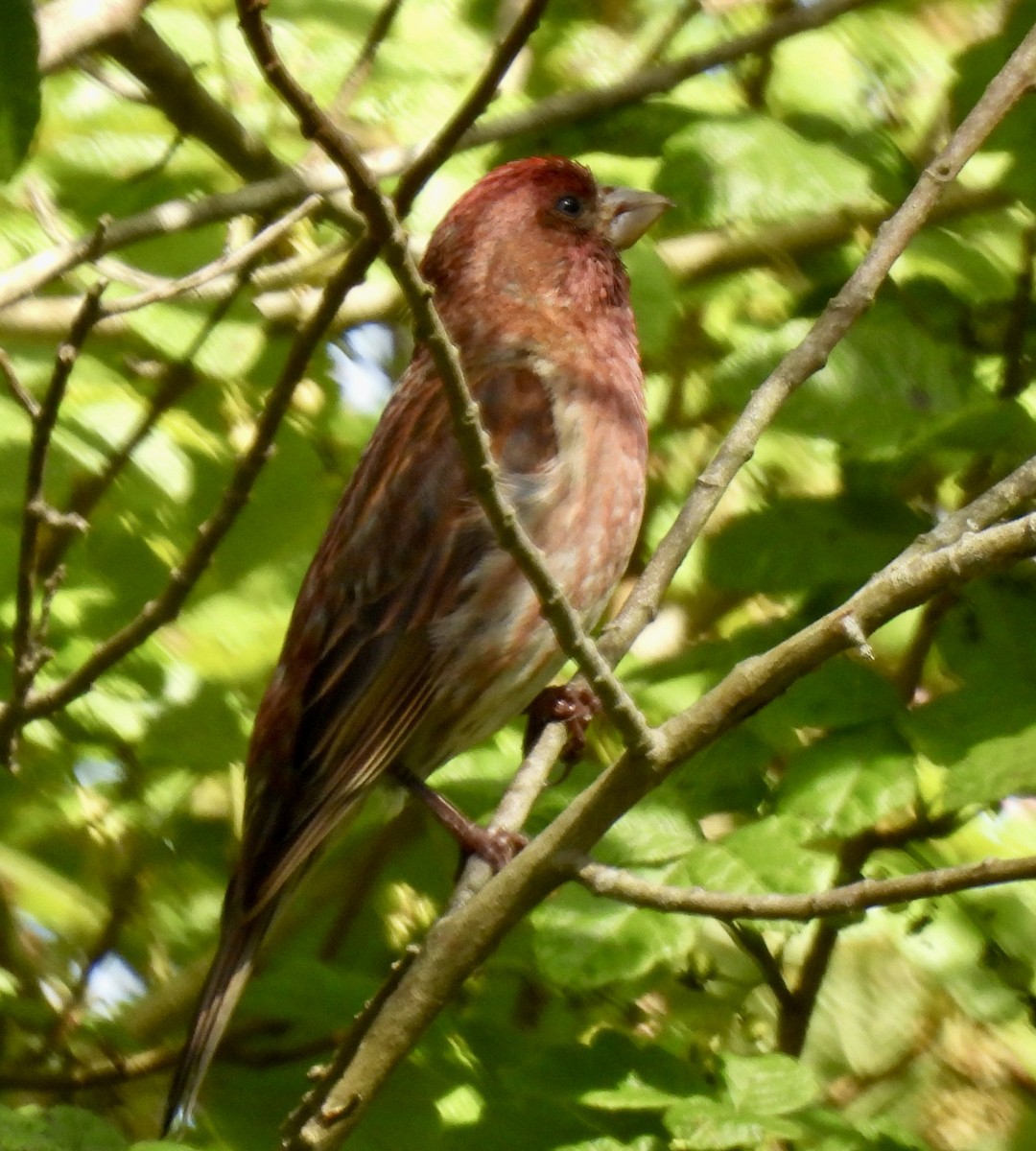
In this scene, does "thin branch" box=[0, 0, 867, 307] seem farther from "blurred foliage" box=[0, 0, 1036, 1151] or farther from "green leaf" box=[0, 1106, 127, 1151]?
"green leaf" box=[0, 1106, 127, 1151]

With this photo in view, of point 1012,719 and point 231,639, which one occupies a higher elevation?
point 231,639

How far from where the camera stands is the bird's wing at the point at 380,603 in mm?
4215

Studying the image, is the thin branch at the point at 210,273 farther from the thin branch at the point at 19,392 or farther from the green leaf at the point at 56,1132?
the green leaf at the point at 56,1132

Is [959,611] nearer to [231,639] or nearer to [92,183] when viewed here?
[231,639]

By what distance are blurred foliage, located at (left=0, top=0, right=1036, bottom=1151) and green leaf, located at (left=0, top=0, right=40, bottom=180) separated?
761 mm

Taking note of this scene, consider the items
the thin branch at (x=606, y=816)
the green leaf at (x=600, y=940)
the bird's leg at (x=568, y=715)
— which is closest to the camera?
the thin branch at (x=606, y=816)

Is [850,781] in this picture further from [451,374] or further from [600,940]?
[451,374]

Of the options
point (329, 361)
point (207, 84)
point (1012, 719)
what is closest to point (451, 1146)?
point (1012, 719)

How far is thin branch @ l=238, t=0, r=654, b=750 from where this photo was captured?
2176mm

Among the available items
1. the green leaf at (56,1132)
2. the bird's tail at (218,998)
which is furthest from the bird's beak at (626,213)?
the green leaf at (56,1132)

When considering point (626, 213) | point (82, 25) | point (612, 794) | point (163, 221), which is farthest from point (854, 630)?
point (626, 213)

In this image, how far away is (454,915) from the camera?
315 cm

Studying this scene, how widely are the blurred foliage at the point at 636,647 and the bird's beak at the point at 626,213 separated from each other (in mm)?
97

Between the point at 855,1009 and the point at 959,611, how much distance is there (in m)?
1.25
